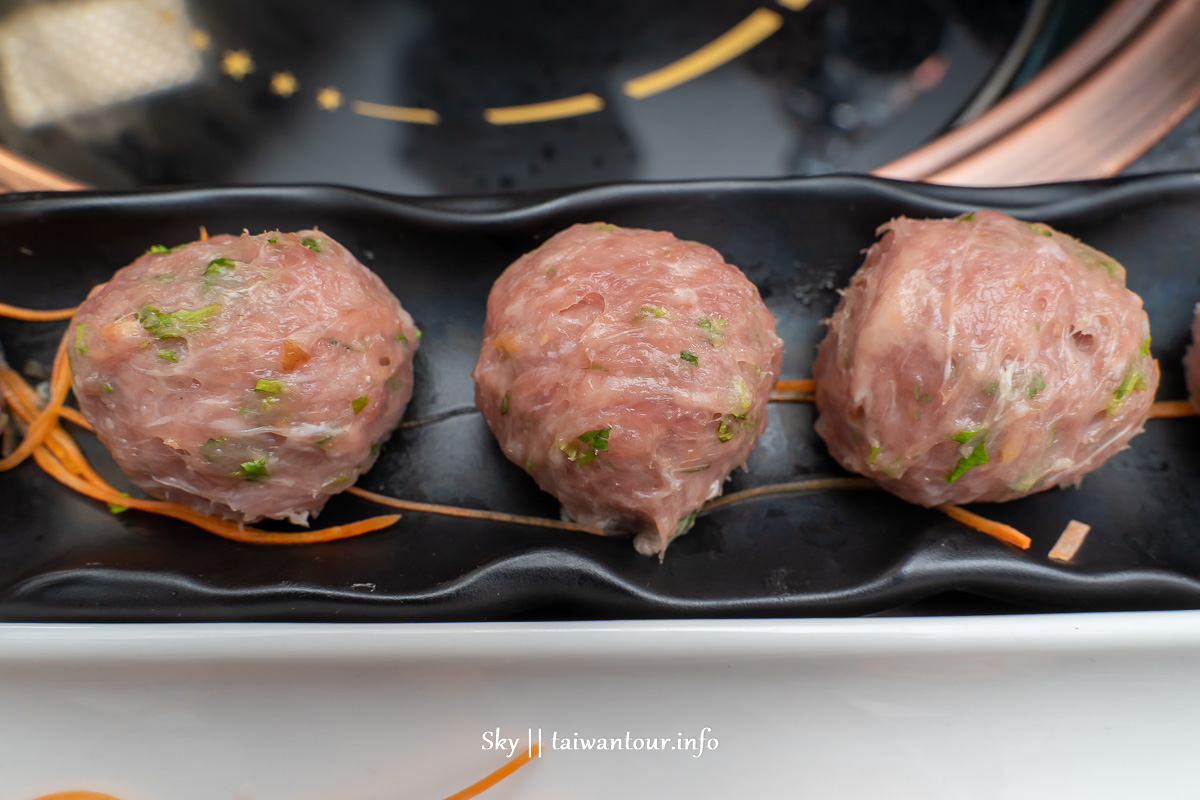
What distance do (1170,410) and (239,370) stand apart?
2.35 metres

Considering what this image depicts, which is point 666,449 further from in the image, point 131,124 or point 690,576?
point 131,124

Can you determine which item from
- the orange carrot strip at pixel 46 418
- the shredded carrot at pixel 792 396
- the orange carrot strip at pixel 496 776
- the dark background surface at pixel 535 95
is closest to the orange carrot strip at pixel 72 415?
the orange carrot strip at pixel 46 418

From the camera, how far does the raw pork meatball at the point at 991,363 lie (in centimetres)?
136

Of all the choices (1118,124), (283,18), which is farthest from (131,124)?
(1118,124)

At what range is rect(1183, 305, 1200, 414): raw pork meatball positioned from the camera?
1.75m

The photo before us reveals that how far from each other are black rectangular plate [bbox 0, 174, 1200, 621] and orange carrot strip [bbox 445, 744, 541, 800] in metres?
0.29

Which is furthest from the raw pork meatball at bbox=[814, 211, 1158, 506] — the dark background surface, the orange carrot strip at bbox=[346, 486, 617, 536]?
the dark background surface

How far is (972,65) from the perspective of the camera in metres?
2.28

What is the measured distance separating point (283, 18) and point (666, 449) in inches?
84.0

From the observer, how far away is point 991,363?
4.42 ft

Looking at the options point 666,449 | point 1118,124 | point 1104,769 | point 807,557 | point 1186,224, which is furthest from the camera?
point 1118,124

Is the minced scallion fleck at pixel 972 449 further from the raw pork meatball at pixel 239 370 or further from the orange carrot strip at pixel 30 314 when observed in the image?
the orange carrot strip at pixel 30 314

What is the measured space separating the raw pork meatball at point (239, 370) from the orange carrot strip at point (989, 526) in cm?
141

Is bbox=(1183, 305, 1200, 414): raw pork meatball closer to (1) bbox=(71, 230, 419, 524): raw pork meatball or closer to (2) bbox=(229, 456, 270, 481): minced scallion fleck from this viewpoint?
(1) bbox=(71, 230, 419, 524): raw pork meatball
